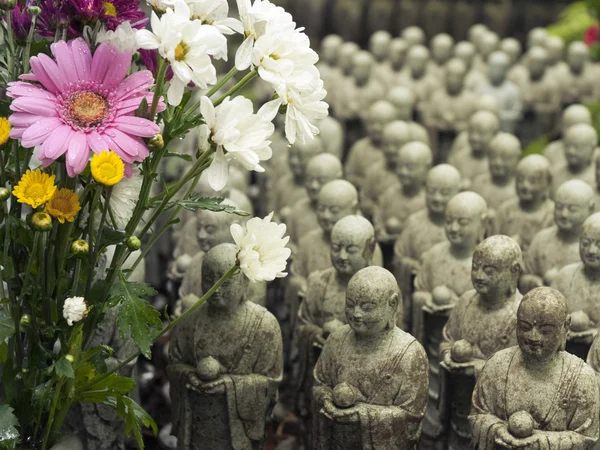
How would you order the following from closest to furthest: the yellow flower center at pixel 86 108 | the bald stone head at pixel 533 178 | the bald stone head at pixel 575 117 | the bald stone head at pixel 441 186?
the yellow flower center at pixel 86 108, the bald stone head at pixel 441 186, the bald stone head at pixel 533 178, the bald stone head at pixel 575 117

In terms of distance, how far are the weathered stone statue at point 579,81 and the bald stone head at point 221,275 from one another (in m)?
5.46

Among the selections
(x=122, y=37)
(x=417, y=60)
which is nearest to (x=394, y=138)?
(x=417, y=60)

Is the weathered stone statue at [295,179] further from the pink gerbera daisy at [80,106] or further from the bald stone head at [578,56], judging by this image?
the pink gerbera daisy at [80,106]

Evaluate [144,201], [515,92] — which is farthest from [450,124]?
[144,201]

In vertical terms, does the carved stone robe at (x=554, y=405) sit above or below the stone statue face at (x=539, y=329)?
below

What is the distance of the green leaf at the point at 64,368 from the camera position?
2.83m

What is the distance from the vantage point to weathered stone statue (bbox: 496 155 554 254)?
Result: 5.63 m

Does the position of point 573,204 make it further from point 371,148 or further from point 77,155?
point 77,155

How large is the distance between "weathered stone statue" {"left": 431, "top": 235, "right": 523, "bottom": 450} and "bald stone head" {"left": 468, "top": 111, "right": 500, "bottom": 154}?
8.14ft

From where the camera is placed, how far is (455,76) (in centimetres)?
826

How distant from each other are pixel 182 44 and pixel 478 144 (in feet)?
14.1

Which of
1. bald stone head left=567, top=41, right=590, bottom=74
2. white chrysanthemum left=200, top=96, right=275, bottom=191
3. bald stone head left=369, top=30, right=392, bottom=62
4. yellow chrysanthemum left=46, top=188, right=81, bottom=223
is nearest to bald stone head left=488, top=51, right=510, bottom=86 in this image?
bald stone head left=567, top=41, right=590, bottom=74

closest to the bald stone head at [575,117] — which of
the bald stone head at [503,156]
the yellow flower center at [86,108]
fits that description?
the bald stone head at [503,156]

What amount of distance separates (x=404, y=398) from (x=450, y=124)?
469 centimetres
